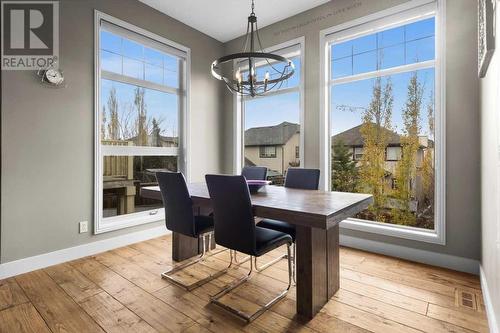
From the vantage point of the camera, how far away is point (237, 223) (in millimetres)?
1883

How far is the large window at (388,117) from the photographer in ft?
9.53

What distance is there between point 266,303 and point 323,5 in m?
3.51

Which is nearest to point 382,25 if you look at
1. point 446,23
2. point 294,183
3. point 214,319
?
point 446,23

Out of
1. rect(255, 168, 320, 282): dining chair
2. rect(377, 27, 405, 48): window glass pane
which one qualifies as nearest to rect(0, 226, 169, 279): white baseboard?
rect(255, 168, 320, 282): dining chair

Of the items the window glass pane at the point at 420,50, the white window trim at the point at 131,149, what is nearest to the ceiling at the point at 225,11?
the white window trim at the point at 131,149

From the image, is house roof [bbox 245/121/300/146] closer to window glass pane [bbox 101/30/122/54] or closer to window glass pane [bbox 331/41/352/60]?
window glass pane [bbox 331/41/352/60]

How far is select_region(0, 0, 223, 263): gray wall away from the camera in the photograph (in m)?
2.49

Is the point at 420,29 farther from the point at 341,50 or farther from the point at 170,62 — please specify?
the point at 170,62

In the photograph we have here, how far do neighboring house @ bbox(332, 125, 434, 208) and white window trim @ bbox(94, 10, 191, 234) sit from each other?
220cm

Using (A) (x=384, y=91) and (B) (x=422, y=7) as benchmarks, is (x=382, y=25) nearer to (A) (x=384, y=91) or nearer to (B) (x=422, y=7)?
(B) (x=422, y=7)

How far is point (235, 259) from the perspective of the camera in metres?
2.85

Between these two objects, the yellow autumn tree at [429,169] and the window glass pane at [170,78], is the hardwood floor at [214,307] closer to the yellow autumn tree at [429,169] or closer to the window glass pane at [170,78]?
the yellow autumn tree at [429,169]

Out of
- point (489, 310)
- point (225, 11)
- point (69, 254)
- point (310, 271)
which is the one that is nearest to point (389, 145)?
point (489, 310)

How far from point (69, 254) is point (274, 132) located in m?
3.05
